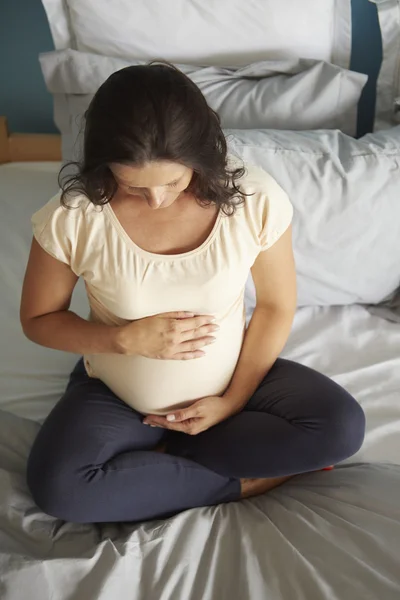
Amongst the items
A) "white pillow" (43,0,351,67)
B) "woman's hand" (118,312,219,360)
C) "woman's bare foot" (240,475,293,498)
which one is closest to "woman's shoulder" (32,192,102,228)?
"woman's hand" (118,312,219,360)

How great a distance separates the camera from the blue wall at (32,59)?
1.43 m

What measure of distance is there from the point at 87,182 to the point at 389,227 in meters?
0.70

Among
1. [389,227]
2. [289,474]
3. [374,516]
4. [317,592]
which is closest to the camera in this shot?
[317,592]

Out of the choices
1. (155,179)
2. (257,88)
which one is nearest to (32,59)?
(257,88)

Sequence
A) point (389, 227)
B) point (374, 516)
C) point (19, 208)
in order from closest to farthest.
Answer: point (374, 516), point (389, 227), point (19, 208)

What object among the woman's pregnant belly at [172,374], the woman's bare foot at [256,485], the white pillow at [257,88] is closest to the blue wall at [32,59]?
the white pillow at [257,88]

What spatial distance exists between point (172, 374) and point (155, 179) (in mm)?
353

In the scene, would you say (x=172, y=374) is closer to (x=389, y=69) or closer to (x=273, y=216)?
(x=273, y=216)

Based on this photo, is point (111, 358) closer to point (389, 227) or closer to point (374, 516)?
point (374, 516)

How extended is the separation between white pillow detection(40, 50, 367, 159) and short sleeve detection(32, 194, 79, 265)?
0.49 m

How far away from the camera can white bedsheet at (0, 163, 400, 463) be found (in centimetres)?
113

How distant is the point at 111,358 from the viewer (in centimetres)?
100

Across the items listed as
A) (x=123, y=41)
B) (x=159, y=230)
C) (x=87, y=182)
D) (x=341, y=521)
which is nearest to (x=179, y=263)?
(x=159, y=230)

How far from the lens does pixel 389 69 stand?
1.44 metres
